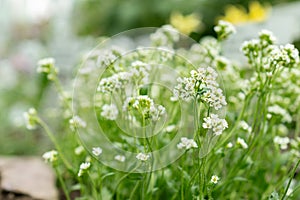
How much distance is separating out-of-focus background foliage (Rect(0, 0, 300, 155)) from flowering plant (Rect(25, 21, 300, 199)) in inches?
20.9

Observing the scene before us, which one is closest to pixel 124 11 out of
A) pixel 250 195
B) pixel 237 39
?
pixel 237 39

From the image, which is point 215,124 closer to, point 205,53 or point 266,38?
point 266,38

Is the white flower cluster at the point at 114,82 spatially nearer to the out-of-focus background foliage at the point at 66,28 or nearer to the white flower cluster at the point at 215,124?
the white flower cluster at the point at 215,124

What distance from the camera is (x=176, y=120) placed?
4.14ft

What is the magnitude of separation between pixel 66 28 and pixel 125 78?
3.64 metres

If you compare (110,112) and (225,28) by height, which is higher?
(225,28)

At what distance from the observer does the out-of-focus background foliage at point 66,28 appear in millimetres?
2703

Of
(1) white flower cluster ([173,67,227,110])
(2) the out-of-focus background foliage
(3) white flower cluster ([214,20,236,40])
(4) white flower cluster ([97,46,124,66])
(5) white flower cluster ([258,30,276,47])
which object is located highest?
(2) the out-of-focus background foliage

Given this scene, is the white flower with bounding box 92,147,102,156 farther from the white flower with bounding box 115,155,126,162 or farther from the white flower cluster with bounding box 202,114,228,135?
the white flower cluster with bounding box 202,114,228,135

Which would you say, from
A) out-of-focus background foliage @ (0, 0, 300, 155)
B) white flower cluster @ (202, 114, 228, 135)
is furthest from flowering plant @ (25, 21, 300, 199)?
out-of-focus background foliage @ (0, 0, 300, 155)

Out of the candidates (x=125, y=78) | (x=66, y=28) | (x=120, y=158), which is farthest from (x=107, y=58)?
(x=66, y=28)

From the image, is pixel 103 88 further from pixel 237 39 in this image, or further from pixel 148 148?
pixel 237 39

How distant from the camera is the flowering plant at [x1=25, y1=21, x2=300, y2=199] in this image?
97 cm

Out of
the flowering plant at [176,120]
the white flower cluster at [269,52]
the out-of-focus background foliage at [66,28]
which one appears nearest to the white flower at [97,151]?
the flowering plant at [176,120]
